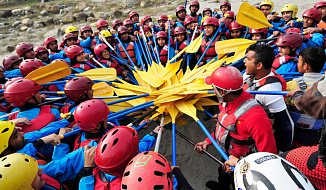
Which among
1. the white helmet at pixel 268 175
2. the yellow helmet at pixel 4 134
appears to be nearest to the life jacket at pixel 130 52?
the yellow helmet at pixel 4 134

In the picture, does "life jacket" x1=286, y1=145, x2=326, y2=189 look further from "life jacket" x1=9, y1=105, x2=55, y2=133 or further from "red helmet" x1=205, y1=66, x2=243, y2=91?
"life jacket" x1=9, y1=105, x2=55, y2=133

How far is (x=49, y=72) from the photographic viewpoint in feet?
14.0

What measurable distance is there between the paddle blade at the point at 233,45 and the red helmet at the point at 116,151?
11.5 feet

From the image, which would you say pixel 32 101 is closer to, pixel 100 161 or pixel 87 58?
pixel 100 161

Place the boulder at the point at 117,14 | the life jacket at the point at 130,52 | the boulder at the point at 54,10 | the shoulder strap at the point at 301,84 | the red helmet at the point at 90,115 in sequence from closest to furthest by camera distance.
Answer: the red helmet at the point at 90,115 < the shoulder strap at the point at 301,84 < the life jacket at the point at 130,52 < the boulder at the point at 117,14 < the boulder at the point at 54,10

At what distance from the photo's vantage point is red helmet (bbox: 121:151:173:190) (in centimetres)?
146

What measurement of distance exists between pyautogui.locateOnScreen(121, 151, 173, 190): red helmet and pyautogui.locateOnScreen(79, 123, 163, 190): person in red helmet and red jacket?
0.25 meters

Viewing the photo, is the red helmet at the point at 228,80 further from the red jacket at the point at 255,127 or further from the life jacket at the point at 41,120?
the life jacket at the point at 41,120

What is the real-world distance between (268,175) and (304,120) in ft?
5.54

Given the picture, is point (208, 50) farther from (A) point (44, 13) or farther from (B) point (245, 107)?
(A) point (44, 13)

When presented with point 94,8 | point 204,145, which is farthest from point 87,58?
point 94,8

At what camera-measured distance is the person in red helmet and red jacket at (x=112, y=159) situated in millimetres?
1763

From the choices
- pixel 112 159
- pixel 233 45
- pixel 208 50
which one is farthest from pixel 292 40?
pixel 112 159

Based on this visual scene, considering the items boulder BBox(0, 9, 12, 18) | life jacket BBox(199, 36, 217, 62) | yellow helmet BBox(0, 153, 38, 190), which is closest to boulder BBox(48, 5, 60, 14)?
boulder BBox(0, 9, 12, 18)
